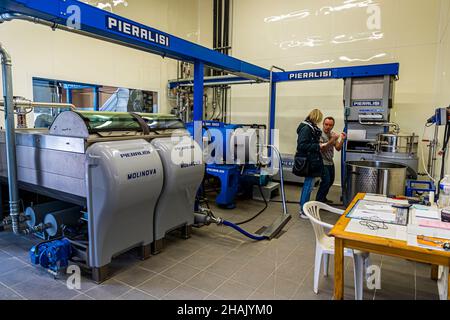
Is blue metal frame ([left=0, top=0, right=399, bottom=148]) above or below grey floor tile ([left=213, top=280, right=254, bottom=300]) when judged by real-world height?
above

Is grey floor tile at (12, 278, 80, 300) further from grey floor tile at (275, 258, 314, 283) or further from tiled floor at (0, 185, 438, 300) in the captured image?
grey floor tile at (275, 258, 314, 283)

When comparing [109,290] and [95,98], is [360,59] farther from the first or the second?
[109,290]

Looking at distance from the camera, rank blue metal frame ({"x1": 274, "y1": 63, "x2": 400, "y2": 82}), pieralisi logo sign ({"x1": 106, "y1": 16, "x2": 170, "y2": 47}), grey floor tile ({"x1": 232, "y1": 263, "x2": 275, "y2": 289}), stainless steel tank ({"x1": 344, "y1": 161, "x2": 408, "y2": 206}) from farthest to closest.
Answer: blue metal frame ({"x1": 274, "y1": 63, "x2": 400, "y2": 82})
stainless steel tank ({"x1": 344, "y1": 161, "x2": 408, "y2": 206})
pieralisi logo sign ({"x1": 106, "y1": 16, "x2": 170, "y2": 47})
grey floor tile ({"x1": 232, "y1": 263, "x2": 275, "y2": 289})

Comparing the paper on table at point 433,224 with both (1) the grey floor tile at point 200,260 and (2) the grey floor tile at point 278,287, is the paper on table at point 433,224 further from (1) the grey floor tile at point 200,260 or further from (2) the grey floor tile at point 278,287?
(1) the grey floor tile at point 200,260

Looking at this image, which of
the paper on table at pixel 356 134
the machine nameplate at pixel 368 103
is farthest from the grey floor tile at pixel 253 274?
the machine nameplate at pixel 368 103

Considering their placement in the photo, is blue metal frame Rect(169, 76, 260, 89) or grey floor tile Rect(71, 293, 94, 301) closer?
grey floor tile Rect(71, 293, 94, 301)

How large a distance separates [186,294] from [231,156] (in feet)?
9.05

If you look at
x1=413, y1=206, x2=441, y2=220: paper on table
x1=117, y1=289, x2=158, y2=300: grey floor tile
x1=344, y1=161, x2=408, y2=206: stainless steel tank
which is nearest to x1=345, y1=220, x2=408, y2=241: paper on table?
x1=413, y1=206, x2=441, y2=220: paper on table

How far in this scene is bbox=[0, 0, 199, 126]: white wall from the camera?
4.59 metres

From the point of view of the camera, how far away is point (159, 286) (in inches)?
101

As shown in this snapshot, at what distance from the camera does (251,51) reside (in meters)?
7.67

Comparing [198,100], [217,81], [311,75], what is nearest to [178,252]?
[198,100]

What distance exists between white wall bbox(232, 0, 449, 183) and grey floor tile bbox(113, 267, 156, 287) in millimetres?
4962
